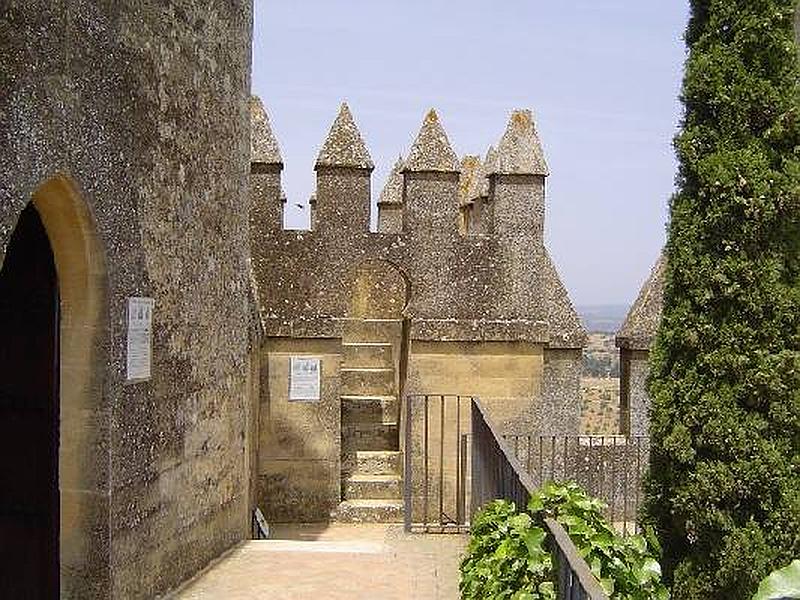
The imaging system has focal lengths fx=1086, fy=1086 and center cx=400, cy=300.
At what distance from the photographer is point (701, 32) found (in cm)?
1039

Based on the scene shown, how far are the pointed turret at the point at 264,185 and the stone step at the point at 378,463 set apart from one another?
3188 millimetres

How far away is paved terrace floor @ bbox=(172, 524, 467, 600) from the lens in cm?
798

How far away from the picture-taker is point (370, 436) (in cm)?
1523

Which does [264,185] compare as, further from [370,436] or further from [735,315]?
[735,315]

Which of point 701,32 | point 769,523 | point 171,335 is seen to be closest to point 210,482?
point 171,335

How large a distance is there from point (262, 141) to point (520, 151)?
335 cm

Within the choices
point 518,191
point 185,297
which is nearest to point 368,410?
point 518,191

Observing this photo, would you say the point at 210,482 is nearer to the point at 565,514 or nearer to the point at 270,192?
the point at 565,514

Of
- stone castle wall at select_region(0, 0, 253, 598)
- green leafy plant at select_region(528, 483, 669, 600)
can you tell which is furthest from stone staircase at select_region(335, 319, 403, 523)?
green leafy plant at select_region(528, 483, 669, 600)

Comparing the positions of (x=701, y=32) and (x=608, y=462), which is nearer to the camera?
(x=701, y=32)

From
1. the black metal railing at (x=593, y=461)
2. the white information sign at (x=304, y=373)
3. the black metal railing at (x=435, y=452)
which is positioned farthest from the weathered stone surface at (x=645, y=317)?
the white information sign at (x=304, y=373)

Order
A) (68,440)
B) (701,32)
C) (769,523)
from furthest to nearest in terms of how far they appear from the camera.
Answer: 1. (701,32)
2. (769,523)
3. (68,440)

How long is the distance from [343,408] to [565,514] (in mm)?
9916

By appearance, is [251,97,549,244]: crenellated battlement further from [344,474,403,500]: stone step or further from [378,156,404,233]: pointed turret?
[378,156,404,233]: pointed turret
